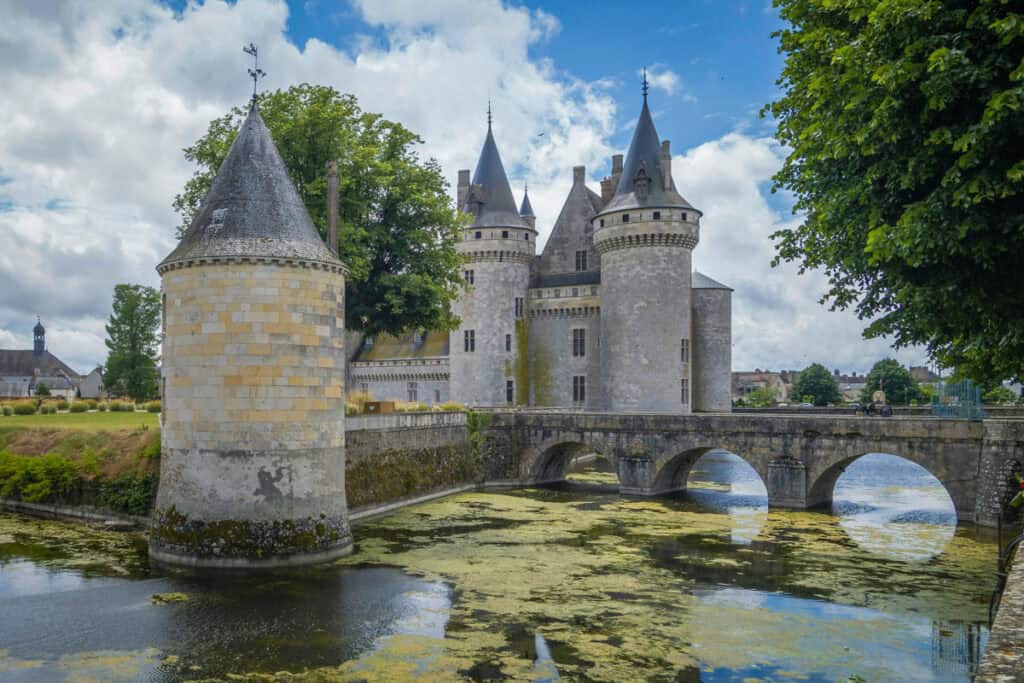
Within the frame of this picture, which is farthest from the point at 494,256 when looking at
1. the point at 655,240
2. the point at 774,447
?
the point at 774,447

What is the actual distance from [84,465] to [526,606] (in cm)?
1431

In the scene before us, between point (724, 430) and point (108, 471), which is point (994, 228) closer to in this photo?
point (724, 430)

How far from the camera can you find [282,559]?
1591 centimetres

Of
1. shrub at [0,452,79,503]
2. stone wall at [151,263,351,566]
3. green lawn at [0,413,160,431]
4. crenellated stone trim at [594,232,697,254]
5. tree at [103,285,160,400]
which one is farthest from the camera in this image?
tree at [103,285,160,400]

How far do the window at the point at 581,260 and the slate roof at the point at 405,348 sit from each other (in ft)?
32.0

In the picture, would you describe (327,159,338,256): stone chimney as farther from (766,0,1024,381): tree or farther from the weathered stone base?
(766,0,1024,381): tree

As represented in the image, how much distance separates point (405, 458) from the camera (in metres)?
24.9

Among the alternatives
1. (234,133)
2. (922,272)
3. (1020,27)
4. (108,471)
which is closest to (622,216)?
(234,133)

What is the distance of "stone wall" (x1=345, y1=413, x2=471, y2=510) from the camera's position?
2228 centimetres

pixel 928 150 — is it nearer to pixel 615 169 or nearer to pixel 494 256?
pixel 494 256

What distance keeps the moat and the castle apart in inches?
675

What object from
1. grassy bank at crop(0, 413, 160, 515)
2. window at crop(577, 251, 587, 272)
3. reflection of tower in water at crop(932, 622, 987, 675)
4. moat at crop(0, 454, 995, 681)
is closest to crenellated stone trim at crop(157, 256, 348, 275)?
grassy bank at crop(0, 413, 160, 515)

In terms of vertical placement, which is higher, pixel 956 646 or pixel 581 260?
pixel 581 260

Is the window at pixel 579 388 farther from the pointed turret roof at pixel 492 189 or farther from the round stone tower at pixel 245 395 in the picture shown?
the round stone tower at pixel 245 395
